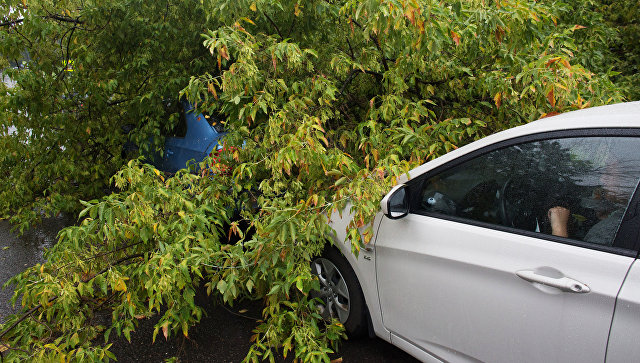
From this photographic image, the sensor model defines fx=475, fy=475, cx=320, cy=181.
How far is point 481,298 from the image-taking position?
6.95 ft

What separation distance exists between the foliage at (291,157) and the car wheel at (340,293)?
0.11 meters

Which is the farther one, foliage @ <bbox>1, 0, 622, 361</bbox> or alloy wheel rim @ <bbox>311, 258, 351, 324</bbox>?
alloy wheel rim @ <bbox>311, 258, 351, 324</bbox>

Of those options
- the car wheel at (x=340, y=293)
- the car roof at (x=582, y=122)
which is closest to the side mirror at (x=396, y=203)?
the car roof at (x=582, y=122)

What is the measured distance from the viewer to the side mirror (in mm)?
2451

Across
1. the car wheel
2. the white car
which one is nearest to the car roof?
the white car

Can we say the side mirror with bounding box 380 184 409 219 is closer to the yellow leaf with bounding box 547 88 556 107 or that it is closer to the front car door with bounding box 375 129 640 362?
the front car door with bounding box 375 129 640 362

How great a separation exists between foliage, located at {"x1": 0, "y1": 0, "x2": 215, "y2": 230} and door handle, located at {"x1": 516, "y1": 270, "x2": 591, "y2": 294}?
3798 mm

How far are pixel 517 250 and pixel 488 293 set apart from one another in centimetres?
23

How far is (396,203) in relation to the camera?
98.7 inches

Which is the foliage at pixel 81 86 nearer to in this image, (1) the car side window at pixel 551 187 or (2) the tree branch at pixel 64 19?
(2) the tree branch at pixel 64 19

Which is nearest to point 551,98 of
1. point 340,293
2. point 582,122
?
point 582,122

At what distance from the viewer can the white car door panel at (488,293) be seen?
5.90 feet

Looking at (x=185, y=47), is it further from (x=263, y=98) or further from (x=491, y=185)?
(x=491, y=185)

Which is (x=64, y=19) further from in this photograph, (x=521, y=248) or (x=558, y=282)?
(x=558, y=282)
